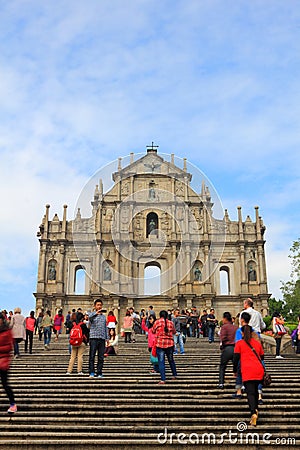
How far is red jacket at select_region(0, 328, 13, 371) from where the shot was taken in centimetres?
778

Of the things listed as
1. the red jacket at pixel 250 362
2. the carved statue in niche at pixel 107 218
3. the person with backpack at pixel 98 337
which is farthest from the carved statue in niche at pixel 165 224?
the red jacket at pixel 250 362

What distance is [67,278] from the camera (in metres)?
37.7

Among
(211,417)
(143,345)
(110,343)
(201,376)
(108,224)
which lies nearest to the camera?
(211,417)

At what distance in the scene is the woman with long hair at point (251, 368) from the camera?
7.47 meters

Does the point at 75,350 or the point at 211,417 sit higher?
Answer: the point at 75,350

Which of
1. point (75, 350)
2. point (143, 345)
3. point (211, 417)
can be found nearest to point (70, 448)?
point (211, 417)

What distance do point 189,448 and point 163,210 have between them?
33.1 meters

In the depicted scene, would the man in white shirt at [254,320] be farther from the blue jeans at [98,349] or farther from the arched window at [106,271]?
the arched window at [106,271]

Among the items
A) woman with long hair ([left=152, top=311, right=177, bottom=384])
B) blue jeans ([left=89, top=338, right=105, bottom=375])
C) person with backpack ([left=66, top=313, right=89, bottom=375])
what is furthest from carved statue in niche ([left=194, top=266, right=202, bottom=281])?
woman with long hair ([left=152, top=311, right=177, bottom=384])

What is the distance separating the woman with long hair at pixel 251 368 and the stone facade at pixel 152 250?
94.0 ft

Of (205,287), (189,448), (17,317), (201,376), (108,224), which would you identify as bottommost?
(189,448)

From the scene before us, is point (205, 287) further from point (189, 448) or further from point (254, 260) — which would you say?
point (189, 448)

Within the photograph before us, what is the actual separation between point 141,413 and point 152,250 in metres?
30.3

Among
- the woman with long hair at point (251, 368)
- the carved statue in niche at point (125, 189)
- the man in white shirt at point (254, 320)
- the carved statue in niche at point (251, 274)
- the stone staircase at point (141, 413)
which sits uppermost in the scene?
the carved statue in niche at point (125, 189)
